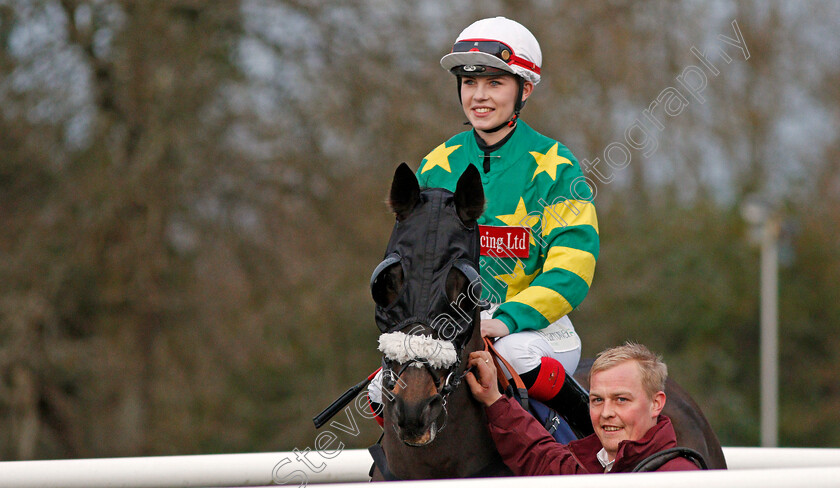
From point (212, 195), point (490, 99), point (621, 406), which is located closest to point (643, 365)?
point (621, 406)

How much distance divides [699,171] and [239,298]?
28.2 feet

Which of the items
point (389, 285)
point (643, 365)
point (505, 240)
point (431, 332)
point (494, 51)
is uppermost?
point (494, 51)

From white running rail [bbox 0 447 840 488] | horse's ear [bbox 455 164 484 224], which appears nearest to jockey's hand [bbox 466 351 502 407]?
horse's ear [bbox 455 164 484 224]

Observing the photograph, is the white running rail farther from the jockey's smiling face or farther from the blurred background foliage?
the blurred background foliage

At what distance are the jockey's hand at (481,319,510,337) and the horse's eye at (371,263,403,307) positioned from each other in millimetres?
482

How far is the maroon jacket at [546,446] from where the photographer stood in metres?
2.88

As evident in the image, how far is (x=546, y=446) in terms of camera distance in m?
3.01

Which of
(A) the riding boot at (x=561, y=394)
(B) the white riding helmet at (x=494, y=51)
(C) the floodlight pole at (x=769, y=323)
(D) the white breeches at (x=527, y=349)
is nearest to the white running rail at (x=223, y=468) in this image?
(A) the riding boot at (x=561, y=394)

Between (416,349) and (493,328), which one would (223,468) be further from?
(416,349)

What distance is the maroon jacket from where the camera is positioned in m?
2.88

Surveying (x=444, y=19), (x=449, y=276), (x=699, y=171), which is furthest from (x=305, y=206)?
(x=449, y=276)

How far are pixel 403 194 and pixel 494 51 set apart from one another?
2.52 feet

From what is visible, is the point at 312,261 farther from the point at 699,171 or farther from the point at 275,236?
the point at 699,171

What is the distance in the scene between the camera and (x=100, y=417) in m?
12.6
